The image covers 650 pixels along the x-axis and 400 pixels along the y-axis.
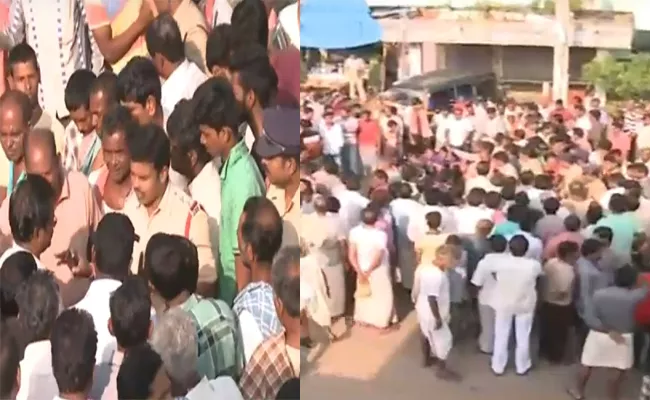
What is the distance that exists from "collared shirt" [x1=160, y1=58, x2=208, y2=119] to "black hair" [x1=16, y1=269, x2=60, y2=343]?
21.6 inches

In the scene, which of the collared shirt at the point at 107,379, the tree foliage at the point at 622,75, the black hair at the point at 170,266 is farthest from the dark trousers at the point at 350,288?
the tree foliage at the point at 622,75

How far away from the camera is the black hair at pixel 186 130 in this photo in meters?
2.57

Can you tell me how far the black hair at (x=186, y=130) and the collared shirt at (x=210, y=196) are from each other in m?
0.04

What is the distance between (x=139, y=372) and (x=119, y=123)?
0.61m

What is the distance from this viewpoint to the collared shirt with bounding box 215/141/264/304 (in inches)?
99.7

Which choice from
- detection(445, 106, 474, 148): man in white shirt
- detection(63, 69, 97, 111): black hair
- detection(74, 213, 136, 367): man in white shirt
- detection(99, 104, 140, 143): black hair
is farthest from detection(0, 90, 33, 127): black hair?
detection(445, 106, 474, 148): man in white shirt

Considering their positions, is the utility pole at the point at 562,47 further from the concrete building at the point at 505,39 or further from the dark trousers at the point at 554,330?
the dark trousers at the point at 554,330

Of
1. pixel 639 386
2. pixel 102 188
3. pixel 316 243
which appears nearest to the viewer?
pixel 639 386

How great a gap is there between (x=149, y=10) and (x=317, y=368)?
3.12ft

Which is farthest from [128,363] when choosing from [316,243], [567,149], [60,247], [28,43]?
[567,149]

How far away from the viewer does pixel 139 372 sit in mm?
2592

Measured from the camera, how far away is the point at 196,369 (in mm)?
2562

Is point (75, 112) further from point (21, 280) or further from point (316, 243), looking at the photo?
point (316, 243)

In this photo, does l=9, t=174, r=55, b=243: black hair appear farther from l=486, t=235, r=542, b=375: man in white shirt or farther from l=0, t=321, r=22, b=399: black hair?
l=486, t=235, r=542, b=375: man in white shirt
